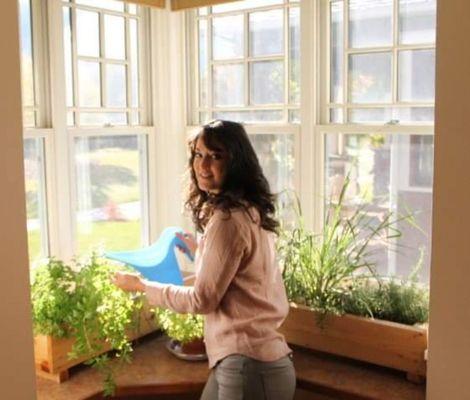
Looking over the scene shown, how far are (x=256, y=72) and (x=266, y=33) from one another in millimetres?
174

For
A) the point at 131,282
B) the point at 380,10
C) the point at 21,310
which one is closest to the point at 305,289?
the point at 131,282

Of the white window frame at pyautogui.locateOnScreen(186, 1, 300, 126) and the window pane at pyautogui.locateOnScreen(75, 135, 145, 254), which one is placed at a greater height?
the white window frame at pyautogui.locateOnScreen(186, 1, 300, 126)

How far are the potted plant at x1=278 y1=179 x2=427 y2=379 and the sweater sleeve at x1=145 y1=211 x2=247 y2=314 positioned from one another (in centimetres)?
61

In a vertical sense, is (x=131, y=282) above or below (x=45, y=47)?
below

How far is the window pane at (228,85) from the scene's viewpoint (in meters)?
2.86

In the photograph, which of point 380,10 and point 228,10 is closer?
point 380,10

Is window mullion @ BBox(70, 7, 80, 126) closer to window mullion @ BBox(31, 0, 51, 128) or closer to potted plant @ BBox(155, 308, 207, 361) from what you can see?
window mullion @ BBox(31, 0, 51, 128)

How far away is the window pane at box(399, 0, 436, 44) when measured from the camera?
91.7 inches

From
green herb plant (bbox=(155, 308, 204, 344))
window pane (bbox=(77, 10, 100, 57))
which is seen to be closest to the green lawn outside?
green herb plant (bbox=(155, 308, 204, 344))

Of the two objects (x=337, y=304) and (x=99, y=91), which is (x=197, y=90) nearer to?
(x=99, y=91)

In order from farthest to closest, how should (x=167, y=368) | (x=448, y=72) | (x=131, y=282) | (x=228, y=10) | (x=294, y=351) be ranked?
(x=228, y=10), (x=294, y=351), (x=167, y=368), (x=131, y=282), (x=448, y=72)

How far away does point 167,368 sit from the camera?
222cm

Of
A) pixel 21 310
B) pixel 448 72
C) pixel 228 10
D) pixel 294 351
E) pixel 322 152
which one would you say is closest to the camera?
pixel 21 310

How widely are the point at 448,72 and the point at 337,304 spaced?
923mm
